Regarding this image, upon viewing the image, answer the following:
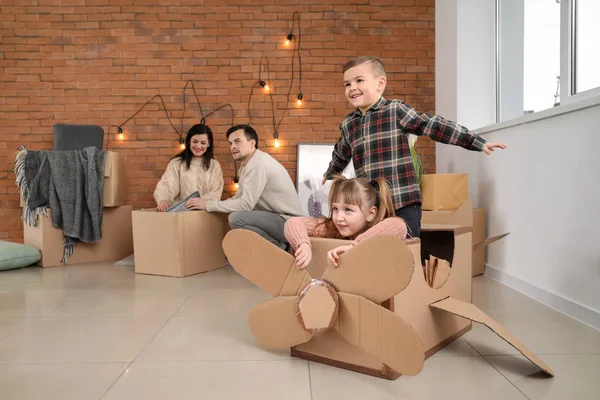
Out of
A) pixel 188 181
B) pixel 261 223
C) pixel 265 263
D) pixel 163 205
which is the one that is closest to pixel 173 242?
pixel 163 205

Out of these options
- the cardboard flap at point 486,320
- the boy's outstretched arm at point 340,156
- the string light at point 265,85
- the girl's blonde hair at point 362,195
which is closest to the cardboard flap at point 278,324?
the girl's blonde hair at point 362,195

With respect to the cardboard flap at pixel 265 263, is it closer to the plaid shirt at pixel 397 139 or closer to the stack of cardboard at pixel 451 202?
the plaid shirt at pixel 397 139

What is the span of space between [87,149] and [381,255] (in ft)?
9.58

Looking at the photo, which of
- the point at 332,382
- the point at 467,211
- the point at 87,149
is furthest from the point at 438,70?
the point at 332,382

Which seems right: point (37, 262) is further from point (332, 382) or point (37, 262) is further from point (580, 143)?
point (580, 143)

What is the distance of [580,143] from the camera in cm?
198

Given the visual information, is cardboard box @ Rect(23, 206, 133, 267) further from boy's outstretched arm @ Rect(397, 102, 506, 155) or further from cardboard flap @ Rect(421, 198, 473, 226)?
boy's outstretched arm @ Rect(397, 102, 506, 155)

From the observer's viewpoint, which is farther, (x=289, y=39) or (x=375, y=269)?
(x=289, y=39)

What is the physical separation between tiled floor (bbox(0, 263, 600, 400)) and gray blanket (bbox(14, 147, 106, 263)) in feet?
3.75

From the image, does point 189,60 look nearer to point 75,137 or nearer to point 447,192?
point 75,137

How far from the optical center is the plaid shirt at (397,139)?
73.1 inches

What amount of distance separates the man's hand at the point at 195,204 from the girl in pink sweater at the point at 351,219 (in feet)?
5.41

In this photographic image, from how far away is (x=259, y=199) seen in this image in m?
3.24

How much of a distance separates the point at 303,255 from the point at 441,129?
31.0 inches
